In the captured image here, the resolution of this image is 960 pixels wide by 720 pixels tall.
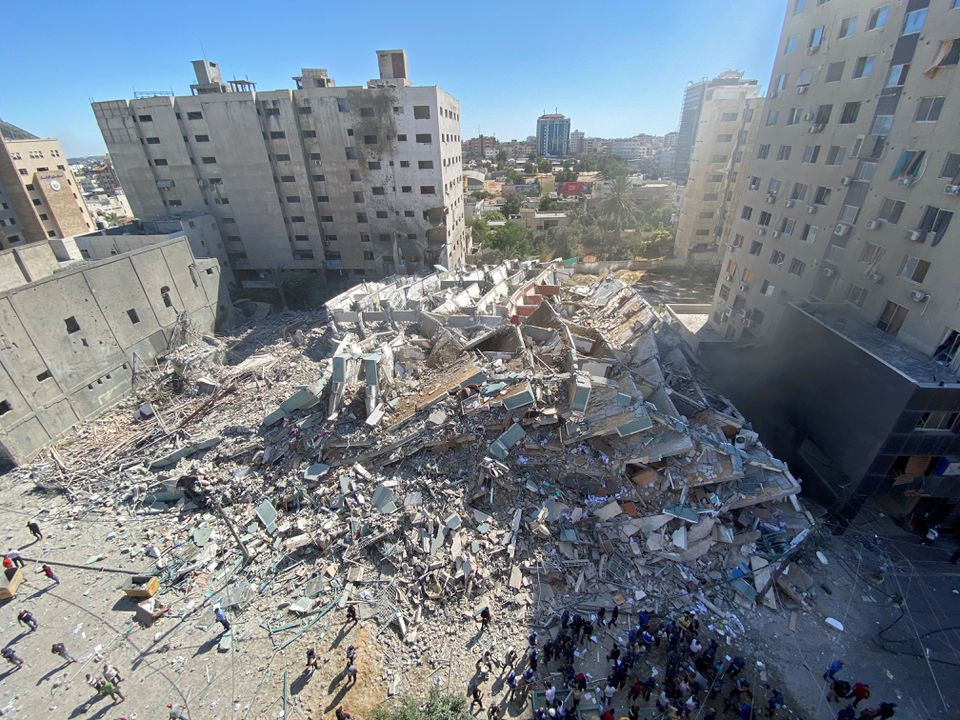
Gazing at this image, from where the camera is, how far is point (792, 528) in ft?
41.8

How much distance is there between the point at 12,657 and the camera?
9.92 meters

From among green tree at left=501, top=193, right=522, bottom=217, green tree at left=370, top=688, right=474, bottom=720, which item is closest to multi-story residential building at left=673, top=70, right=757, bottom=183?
green tree at left=501, top=193, right=522, bottom=217

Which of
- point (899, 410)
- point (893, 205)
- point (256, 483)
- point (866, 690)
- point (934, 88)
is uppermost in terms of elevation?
point (934, 88)

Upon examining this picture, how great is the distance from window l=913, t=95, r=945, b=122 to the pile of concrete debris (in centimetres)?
1102

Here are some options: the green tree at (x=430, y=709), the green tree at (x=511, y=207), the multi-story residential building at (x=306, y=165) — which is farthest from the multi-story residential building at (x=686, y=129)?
the green tree at (x=430, y=709)

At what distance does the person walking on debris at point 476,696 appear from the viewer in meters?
9.30

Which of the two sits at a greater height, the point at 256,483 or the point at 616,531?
the point at 256,483

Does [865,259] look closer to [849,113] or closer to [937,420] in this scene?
[849,113]

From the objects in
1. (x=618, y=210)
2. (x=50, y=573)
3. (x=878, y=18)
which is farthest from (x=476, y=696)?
(x=618, y=210)

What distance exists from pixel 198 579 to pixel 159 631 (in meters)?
1.41

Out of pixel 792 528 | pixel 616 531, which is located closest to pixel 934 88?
pixel 792 528

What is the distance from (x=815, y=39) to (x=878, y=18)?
11.1 ft

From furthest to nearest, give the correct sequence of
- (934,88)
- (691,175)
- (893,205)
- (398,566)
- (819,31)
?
1. (691,175)
2. (819,31)
3. (893,205)
4. (934,88)
5. (398,566)

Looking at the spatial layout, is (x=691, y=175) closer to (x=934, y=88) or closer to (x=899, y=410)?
(x=934, y=88)
